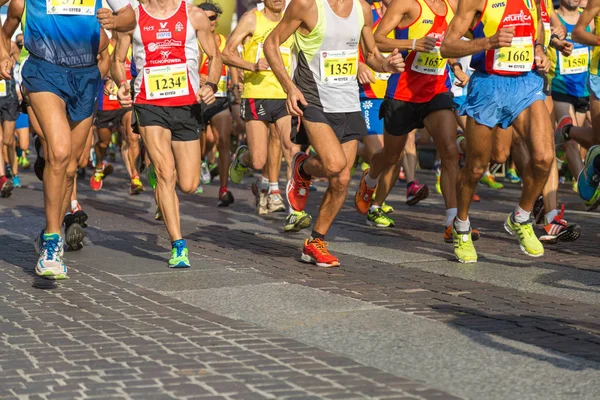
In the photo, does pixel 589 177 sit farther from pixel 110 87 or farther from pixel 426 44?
pixel 110 87

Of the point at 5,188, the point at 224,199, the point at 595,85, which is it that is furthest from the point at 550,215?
the point at 5,188

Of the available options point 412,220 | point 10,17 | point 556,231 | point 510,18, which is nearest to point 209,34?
point 10,17

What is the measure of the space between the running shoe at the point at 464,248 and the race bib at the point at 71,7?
Result: 9.60 feet

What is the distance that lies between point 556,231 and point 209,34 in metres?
3.04

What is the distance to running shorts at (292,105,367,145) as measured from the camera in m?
8.45

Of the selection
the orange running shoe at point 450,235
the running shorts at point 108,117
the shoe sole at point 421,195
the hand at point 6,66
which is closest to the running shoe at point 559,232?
the orange running shoe at point 450,235

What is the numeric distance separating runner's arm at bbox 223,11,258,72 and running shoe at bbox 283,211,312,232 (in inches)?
87.4

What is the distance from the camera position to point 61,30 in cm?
806

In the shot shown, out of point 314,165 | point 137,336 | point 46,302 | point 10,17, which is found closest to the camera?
point 137,336

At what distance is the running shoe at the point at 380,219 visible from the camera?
36.2ft

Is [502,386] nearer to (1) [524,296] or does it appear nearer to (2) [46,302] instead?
(1) [524,296]

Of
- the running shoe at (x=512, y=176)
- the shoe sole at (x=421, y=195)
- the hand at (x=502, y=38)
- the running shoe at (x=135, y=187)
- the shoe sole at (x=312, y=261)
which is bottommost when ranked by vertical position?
the running shoe at (x=512, y=176)

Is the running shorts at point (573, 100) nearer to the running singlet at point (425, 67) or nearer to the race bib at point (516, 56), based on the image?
the running singlet at point (425, 67)

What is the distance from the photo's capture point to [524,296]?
22.8 ft
